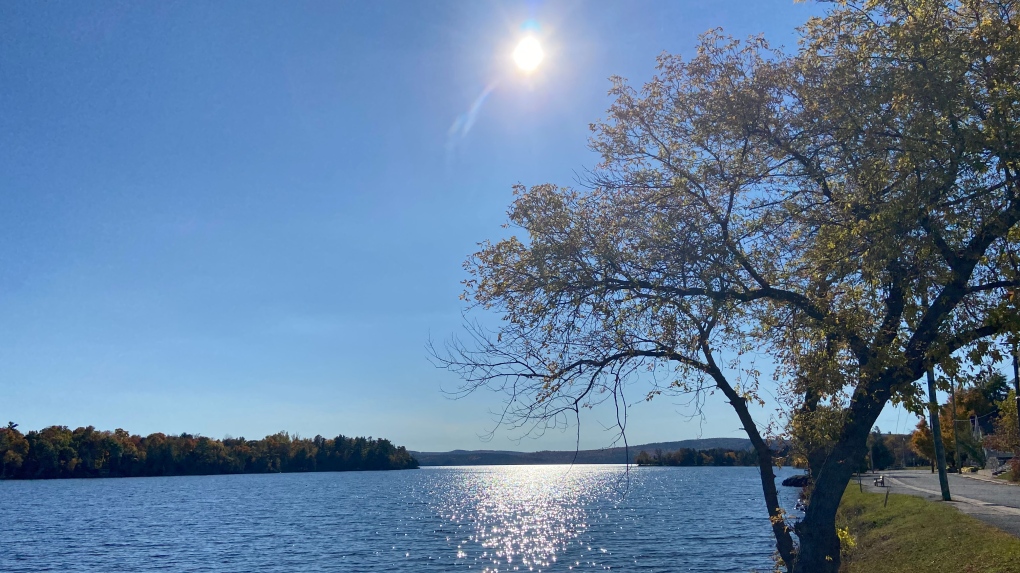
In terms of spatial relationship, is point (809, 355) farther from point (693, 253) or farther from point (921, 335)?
point (693, 253)

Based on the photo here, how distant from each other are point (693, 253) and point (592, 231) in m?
1.86

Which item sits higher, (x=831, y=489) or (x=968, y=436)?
(x=968, y=436)

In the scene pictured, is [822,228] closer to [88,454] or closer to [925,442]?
[925,442]

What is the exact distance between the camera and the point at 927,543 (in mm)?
23281

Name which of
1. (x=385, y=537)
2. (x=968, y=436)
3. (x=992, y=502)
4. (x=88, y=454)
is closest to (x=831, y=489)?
(x=992, y=502)

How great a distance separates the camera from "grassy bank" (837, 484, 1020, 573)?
730 inches

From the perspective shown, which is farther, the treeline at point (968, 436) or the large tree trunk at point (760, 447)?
the treeline at point (968, 436)

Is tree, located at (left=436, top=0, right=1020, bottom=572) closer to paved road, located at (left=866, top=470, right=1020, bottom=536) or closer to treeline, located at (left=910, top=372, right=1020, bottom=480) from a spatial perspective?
paved road, located at (left=866, top=470, right=1020, bottom=536)

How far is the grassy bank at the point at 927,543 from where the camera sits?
60.8 ft

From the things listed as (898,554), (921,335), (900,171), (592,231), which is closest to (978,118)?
(900,171)

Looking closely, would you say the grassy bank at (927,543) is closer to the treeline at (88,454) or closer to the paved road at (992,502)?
the paved road at (992,502)

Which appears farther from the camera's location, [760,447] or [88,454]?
[88,454]

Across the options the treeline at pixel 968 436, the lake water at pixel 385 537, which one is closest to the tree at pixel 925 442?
the treeline at pixel 968 436

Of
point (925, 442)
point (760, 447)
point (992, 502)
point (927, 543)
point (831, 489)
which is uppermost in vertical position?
point (925, 442)
